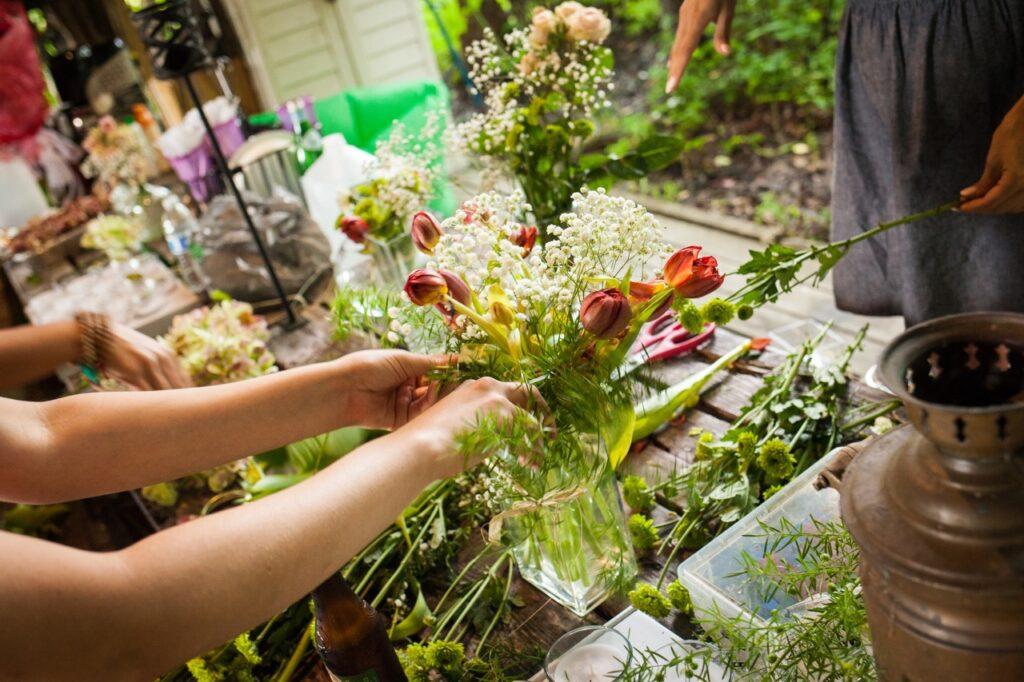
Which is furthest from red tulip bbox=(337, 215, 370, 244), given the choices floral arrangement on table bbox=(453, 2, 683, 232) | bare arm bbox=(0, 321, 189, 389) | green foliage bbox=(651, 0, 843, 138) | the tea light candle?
green foliage bbox=(651, 0, 843, 138)

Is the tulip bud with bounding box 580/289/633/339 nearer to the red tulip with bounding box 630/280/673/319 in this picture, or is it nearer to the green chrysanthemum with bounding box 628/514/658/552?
the red tulip with bounding box 630/280/673/319

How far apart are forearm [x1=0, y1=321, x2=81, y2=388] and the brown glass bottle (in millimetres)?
764

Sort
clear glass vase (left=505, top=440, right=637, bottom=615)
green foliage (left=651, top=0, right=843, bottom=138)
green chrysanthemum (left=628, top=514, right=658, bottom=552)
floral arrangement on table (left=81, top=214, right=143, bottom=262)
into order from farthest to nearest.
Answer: green foliage (left=651, top=0, right=843, bottom=138) → floral arrangement on table (left=81, top=214, right=143, bottom=262) → green chrysanthemum (left=628, top=514, right=658, bottom=552) → clear glass vase (left=505, top=440, right=637, bottom=615)

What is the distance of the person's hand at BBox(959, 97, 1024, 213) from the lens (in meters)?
1.22

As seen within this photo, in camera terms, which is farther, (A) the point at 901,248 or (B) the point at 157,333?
(B) the point at 157,333

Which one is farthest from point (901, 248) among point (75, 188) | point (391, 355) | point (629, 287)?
point (75, 188)

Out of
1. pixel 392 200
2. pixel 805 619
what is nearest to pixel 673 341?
pixel 392 200

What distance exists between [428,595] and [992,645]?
84 cm

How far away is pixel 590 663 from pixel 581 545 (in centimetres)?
18

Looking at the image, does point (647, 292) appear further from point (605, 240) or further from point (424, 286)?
point (424, 286)

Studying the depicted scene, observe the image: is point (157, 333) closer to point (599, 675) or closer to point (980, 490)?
point (599, 675)

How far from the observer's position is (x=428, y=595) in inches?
49.8

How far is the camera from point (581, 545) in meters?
1.11

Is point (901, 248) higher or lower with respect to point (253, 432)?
lower
